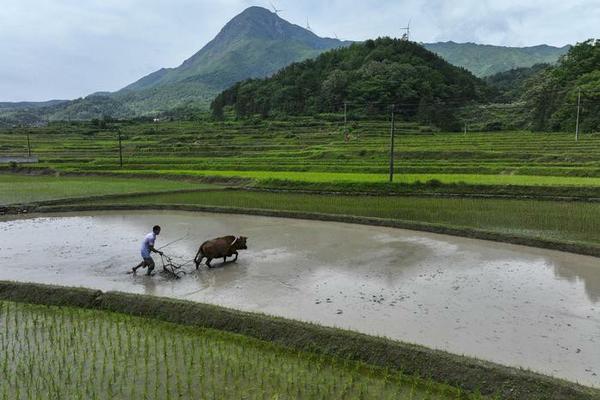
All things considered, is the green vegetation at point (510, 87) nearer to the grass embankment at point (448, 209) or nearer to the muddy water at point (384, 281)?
the grass embankment at point (448, 209)

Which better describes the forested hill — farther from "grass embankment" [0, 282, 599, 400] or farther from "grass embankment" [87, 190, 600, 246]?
"grass embankment" [0, 282, 599, 400]

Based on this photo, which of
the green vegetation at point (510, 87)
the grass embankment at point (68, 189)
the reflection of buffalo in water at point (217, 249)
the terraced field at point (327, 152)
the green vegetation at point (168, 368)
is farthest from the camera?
the green vegetation at point (510, 87)

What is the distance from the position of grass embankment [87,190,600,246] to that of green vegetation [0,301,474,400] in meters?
8.47

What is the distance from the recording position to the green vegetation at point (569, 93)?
43.9 metres

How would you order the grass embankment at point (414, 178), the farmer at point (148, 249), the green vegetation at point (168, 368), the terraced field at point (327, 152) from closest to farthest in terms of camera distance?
the green vegetation at point (168, 368) → the farmer at point (148, 249) → the grass embankment at point (414, 178) → the terraced field at point (327, 152)

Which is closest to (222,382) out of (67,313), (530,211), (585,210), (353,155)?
(67,313)

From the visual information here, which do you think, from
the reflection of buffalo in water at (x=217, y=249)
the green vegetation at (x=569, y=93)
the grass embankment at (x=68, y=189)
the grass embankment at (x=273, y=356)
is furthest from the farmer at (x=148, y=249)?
the green vegetation at (x=569, y=93)

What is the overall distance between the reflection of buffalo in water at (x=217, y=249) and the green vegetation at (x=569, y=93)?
140ft

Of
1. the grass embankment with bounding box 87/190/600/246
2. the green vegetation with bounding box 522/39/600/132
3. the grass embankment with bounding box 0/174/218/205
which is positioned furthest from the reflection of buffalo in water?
the green vegetation with bounding box 522/39/600/132

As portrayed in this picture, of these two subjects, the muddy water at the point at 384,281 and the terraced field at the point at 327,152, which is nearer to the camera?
the muddy water at the point at 384,281

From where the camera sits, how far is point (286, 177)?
25.5m

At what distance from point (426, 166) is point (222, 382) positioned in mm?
23875

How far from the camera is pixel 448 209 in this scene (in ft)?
56.6

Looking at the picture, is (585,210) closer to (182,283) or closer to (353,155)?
(182,283)
